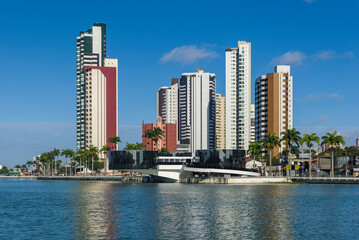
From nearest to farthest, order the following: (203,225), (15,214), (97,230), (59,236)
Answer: (59,236)
(97,230)
(203,225)
(15,214)

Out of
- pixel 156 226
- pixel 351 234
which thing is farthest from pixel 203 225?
pixel 351 234

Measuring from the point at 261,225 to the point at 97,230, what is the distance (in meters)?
21.4

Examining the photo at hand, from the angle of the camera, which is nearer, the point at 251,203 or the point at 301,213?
the point at 301,213

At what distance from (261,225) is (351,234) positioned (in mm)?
12205

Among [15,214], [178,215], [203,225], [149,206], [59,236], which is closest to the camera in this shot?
[59,236]

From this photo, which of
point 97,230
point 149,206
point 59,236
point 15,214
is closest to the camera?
point 59,236

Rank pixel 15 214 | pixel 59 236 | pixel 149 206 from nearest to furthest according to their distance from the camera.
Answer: pixel 59 236
pixel 15 214
pixel 149 206

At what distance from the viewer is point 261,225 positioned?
67.8 metres

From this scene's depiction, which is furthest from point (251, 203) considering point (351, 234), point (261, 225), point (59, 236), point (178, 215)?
point (59, 236)

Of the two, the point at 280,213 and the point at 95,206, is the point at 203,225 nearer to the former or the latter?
the point at 280,213

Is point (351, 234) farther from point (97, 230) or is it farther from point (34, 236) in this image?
point (34, 236)

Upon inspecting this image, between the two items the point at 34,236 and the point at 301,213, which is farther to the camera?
the point at 301,213

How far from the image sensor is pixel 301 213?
82375 mm

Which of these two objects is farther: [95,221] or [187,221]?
[95,221]
